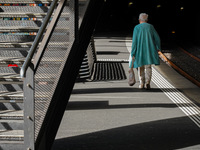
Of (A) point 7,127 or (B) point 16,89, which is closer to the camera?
(A) point 7,127

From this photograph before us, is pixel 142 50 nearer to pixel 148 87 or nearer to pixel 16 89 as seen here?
pixel 148 87

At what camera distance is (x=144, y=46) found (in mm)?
10734

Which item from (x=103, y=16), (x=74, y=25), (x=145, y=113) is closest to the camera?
(x=74, y=25)

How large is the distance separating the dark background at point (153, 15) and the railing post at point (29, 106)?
5158cm

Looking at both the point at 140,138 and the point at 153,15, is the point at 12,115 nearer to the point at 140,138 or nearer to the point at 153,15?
the point at 140,138

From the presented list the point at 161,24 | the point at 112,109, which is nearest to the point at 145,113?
the point at 112,109

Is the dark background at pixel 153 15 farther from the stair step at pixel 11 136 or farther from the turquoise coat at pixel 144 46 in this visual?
the stair step at pixel 11 136

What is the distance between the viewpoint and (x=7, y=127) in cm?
539

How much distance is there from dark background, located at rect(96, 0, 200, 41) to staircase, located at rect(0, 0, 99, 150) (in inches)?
1921


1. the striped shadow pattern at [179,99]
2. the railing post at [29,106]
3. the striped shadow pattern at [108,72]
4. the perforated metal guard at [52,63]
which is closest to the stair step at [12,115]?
the perforated metal guard at [52,63]

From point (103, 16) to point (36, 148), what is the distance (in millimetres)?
66648

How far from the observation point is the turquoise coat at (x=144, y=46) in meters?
10.7

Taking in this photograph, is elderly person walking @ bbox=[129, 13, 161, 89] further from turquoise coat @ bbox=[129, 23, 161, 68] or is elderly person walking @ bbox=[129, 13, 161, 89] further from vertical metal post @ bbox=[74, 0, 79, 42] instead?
vertical metal post @ bbox=[74, 0, 79, 42]

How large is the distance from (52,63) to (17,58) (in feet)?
3.85
